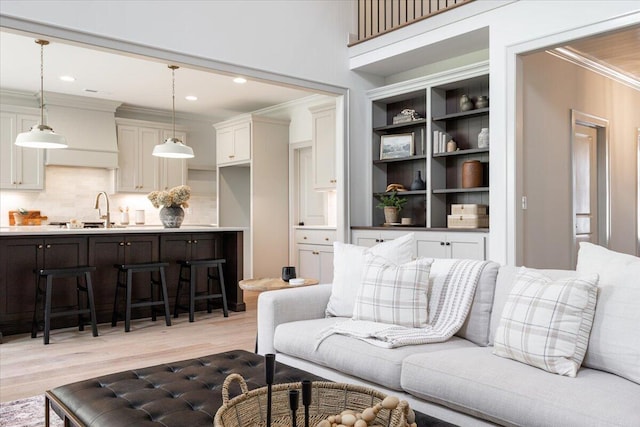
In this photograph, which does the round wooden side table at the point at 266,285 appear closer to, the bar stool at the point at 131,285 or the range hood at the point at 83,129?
the bar stool at the point at 131,285

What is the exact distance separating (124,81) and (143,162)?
72.3 inches

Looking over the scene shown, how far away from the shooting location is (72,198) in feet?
26.5

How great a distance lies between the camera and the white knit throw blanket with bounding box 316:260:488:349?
2.49 meters

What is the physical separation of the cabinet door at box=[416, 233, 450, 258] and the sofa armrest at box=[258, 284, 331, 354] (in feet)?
6.12

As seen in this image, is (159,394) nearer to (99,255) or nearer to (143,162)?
(99,255)

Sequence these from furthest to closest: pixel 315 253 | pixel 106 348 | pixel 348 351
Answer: pixel 315 253 < pixel 106 348 < pixel 348 351

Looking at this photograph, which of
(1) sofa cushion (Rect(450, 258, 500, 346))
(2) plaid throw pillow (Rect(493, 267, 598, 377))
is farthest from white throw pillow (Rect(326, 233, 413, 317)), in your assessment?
(2) plaid throw pillow (Rect(493, 267, 598, 377))

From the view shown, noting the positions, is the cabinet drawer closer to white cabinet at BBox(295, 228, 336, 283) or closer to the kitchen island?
white cabinet at BBox(295, 228, 336, 283)

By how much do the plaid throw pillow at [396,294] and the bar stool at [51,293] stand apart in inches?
117

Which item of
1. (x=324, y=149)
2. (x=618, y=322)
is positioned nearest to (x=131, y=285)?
(x=324, y=149)

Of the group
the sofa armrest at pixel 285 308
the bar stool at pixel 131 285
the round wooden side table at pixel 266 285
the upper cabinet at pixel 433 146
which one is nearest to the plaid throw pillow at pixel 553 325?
the sofa armrest at pixel 285 308

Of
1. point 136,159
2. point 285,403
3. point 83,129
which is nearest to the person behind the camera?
point 285,403

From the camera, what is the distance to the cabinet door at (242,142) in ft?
26.0

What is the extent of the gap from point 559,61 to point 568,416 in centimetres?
423
